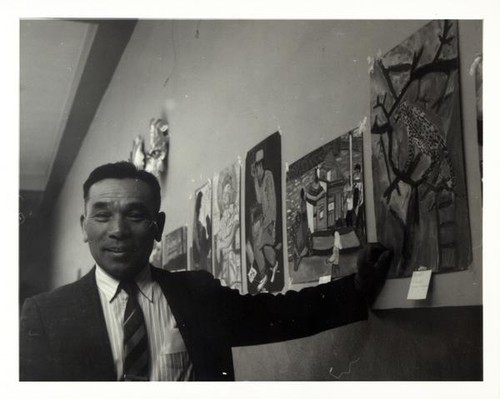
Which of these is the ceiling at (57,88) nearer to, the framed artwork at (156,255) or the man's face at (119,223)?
the man's face at (119,223)

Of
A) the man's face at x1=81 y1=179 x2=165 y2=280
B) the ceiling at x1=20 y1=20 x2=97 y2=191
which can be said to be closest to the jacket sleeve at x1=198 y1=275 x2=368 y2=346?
the man's face at x1=81 y1=179 x2=165 y2=280

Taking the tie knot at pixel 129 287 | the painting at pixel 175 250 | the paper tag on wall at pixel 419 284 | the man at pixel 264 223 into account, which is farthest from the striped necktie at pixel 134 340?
the paper tag on wall at pixel 419 284

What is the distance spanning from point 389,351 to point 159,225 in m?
0.65

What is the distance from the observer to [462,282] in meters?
1.68

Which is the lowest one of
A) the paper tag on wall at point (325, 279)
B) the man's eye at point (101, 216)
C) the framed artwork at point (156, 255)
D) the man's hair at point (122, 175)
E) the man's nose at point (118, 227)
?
the paper tag on wall at point (325, 279)

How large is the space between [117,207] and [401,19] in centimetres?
85

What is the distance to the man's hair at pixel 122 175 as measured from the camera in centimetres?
197

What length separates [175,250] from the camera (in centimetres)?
196

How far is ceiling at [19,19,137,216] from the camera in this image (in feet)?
6.52

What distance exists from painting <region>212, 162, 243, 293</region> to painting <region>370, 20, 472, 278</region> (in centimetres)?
38

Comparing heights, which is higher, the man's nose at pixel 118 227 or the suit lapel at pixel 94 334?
the man's nose at pixel 118 227

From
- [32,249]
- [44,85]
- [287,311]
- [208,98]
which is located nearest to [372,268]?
[287,311]

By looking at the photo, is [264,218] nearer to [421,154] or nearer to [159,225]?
[159,225]
